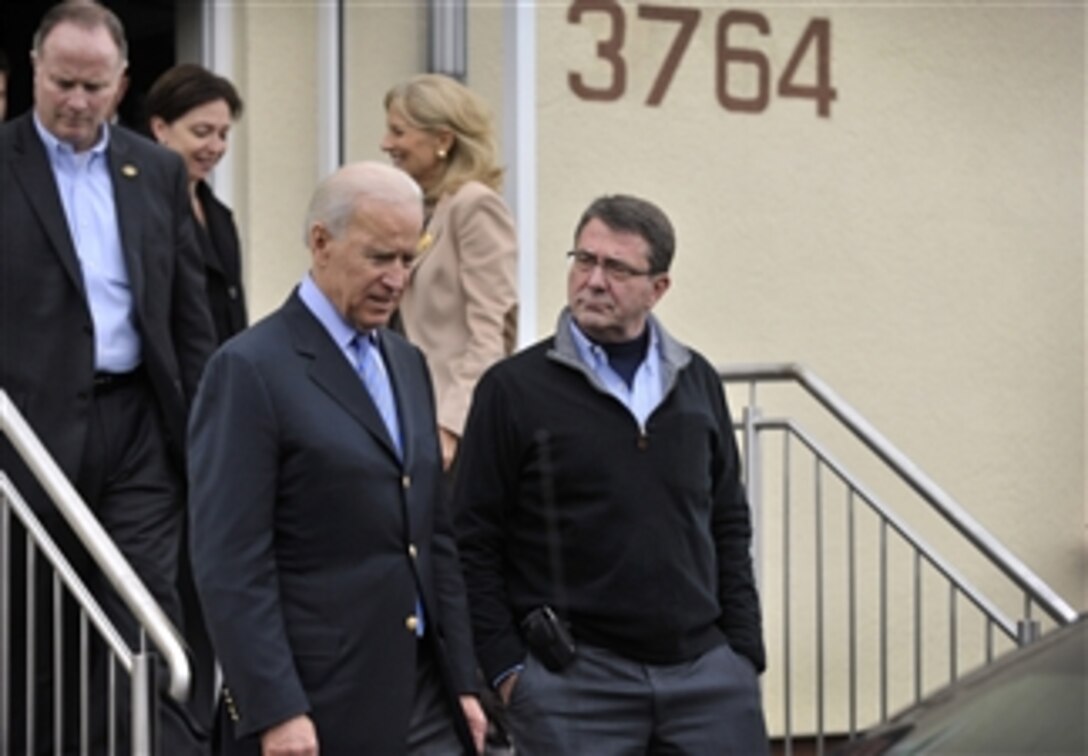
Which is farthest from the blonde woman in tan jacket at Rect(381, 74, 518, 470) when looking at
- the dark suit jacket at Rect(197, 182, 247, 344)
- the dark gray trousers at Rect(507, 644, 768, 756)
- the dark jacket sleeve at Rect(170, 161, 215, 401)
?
the dark gray trousers at Rect(507, 644, 768, 756)

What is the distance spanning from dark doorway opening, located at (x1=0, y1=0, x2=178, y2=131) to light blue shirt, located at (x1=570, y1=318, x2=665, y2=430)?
3296 mm

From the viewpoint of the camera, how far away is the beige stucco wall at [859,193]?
26.6ft

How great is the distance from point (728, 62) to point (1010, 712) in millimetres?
5094

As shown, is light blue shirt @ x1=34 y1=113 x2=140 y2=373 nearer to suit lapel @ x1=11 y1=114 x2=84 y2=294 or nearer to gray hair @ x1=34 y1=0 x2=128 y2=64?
suit lapel @ x1=11 y1=114 x2=84 y2=294

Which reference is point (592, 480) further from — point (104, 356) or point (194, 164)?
point (194, 164)

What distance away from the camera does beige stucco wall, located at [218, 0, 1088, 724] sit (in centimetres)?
811

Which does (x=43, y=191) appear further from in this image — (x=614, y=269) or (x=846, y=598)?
(x=846, y=598)

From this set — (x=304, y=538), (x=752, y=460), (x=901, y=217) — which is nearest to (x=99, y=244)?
(x=304, y=538)

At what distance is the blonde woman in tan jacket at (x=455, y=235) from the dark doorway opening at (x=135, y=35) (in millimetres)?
1956

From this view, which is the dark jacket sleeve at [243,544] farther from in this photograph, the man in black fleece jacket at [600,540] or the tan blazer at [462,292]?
the tan blazer at [462,292]

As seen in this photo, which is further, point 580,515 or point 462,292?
point 462,292

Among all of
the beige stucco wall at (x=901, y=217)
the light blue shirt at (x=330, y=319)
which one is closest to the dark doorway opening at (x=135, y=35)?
the beige stucco wall at (x=901, y=217)

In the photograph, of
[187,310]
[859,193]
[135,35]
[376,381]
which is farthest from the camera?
[859,193]

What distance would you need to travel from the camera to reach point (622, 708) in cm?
527
